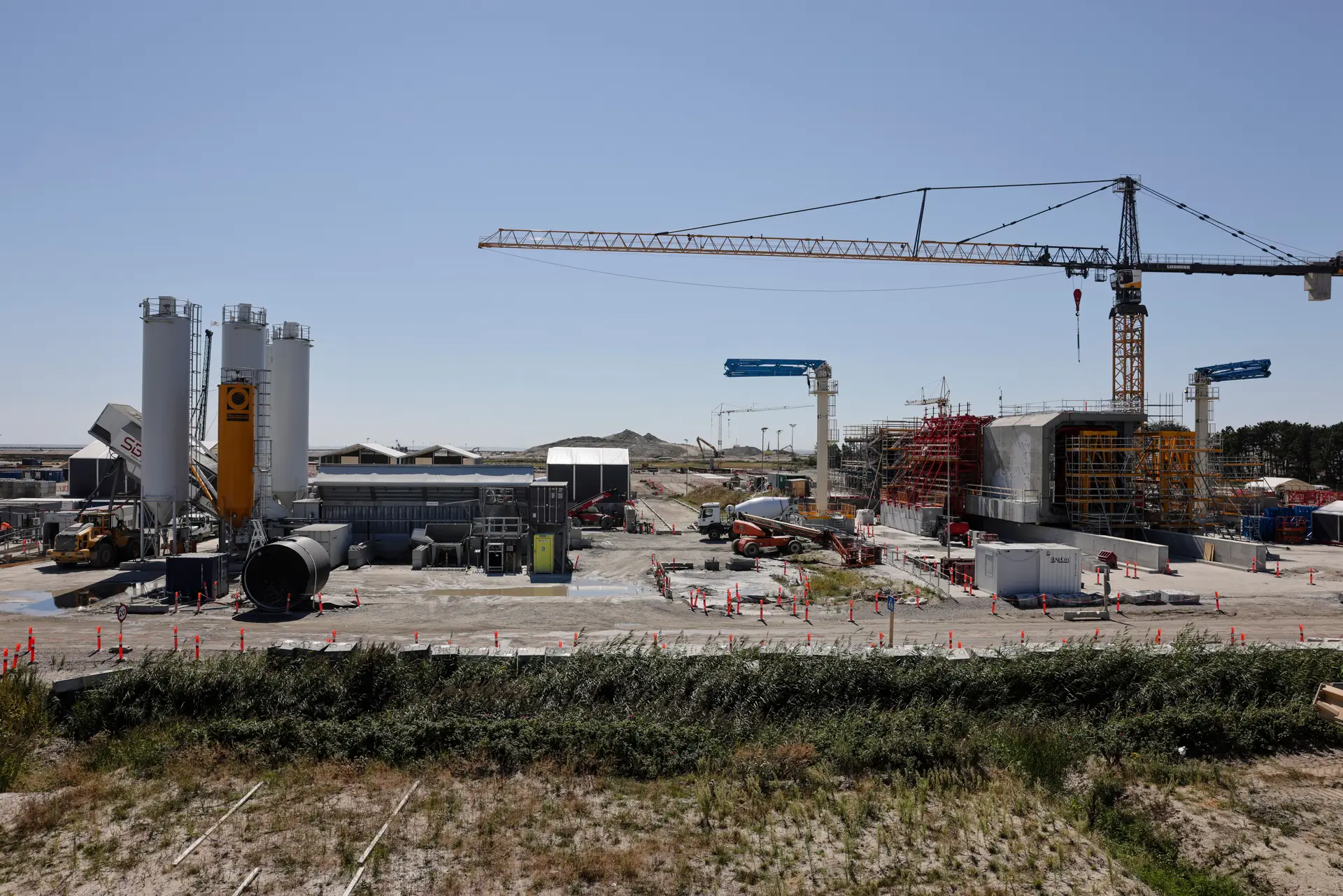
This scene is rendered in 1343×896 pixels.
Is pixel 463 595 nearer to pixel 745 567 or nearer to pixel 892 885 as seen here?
pixel 745 567

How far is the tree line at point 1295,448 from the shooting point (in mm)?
92188

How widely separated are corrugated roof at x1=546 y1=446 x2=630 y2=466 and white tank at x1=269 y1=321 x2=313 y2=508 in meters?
23.7

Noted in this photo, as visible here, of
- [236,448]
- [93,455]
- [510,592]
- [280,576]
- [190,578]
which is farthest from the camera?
[93,455]

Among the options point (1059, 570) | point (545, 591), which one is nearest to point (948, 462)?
point (1059, 570)

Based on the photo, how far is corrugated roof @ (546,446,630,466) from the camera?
64.4 m

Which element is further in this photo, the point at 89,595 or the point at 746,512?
the point at 746,512

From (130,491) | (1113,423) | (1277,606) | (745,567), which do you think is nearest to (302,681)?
(745,567)

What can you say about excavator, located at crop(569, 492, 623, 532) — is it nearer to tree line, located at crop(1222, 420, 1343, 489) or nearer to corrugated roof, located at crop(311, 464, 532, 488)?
corrugated roof, located at crop(311, 464, 532, 488)

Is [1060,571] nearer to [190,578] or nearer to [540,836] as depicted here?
[540,836]

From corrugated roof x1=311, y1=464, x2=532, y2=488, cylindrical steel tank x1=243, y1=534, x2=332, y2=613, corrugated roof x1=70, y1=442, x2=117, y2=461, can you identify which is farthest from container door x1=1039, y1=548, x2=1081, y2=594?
corrugated roof x1=70, y1=442, x2=117, y2=461

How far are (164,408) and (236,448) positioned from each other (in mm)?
3516

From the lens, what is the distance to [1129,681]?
20.4 meters

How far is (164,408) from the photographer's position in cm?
3662

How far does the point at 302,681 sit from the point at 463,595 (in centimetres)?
1278
